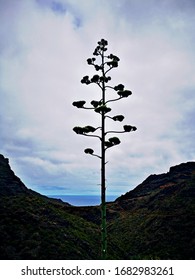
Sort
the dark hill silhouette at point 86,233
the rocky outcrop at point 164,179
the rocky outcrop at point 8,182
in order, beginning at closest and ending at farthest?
the dark hill silhouette at point 86,233 → the rocky outcrop at point 8,182 → the rocky outcrop at point 164,179

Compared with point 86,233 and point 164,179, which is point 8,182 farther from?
point 164,179

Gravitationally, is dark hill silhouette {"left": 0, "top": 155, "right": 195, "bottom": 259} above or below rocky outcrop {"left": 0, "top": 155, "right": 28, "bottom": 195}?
below

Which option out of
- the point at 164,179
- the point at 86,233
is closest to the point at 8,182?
the point at 86,233

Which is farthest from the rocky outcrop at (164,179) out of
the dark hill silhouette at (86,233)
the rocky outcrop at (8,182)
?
the rocky outcrop at (8,182)

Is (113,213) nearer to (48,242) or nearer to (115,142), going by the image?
(48,242)

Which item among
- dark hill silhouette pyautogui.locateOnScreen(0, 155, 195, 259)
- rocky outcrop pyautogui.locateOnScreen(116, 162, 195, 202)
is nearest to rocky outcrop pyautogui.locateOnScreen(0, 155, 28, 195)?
dark hill silhouette pyautogui.locateOnScreen(0, 155, 195, 259)

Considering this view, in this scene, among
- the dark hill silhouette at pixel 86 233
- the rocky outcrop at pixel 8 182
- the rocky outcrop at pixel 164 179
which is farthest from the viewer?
the rocky outcrop at pixel 164 179

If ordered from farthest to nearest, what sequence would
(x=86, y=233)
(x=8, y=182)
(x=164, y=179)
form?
(x=164, y=179)
(x=8, y=182)
(x=86, y=233)

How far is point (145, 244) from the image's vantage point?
101ft

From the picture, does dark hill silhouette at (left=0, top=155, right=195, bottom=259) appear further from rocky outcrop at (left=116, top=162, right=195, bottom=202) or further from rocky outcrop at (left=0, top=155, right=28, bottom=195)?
rocky outcrop at (left=116, top=162, right=195, bottom=202)

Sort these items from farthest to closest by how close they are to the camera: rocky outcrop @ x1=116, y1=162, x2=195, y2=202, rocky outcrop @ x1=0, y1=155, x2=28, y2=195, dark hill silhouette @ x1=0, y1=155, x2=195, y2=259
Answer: rocky outcrop @ x1=116, y1=162, x2=195, y2=202 → rocky outcrop @ x1=0, y1=155, x2=28, y2=195 → dark hill silhouette @ x1=0, y1=155, x2=195, y2=259

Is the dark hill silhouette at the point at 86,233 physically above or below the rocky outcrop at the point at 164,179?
below

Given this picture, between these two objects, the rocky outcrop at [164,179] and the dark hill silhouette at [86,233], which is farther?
the rocky outcrop at [164,179]

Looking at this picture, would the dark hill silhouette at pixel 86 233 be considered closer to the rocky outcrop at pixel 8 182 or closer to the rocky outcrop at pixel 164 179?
the rocky outcrop at pixel 8 182
